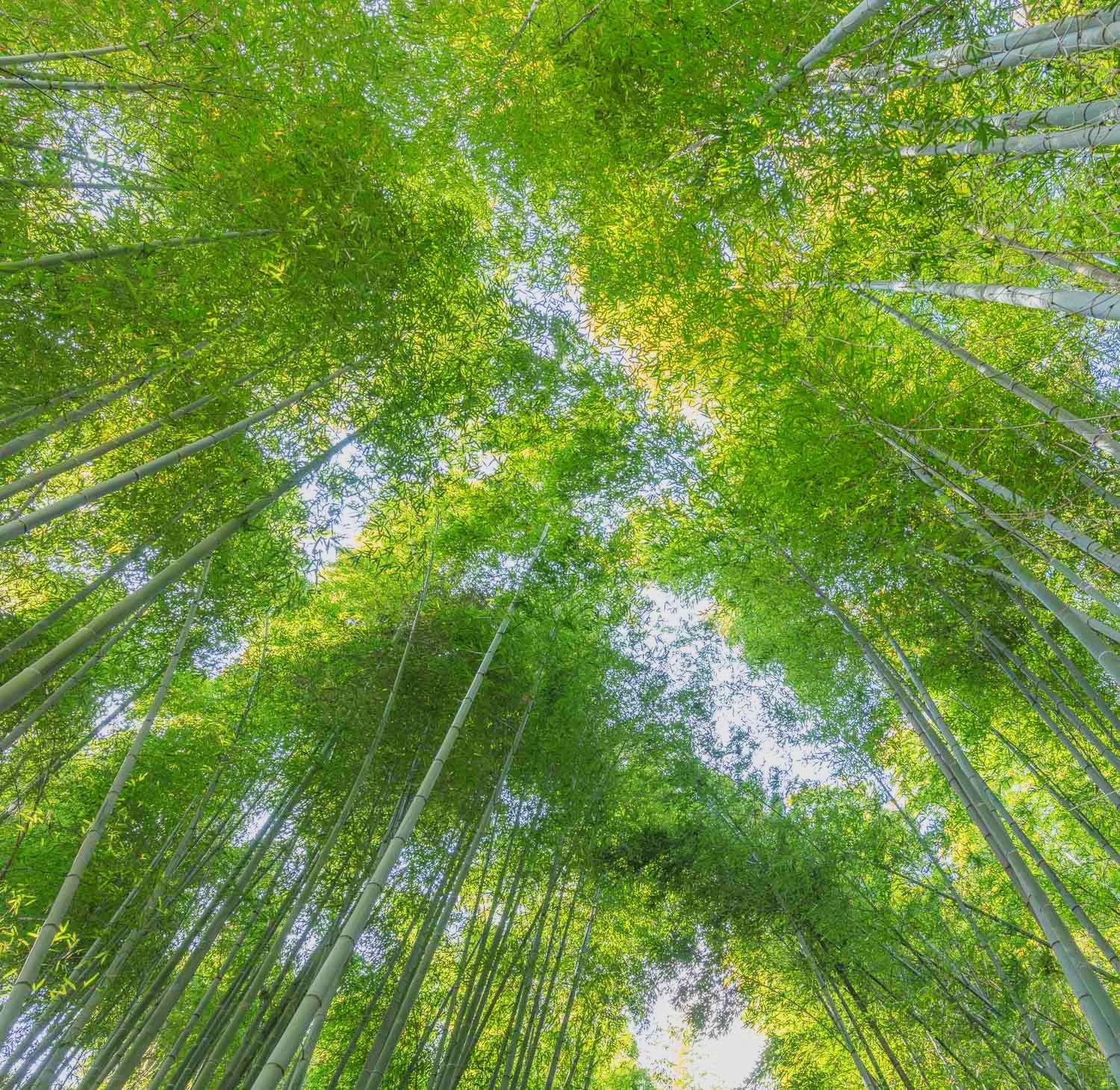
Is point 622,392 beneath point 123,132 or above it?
above

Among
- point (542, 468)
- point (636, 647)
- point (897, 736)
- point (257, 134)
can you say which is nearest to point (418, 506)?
point (542, 468)

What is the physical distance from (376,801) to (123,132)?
3807 millimetres

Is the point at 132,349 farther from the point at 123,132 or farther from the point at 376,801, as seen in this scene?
the point at 376,801

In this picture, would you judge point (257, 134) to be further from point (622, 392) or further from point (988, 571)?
point (988, 571)

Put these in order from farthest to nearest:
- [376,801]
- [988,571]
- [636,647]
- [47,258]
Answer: [636,647], [376,801], [988,571], [47,258]

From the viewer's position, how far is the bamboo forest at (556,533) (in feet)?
8.09

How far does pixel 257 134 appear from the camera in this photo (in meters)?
2.66

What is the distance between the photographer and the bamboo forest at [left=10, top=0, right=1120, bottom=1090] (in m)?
2.46

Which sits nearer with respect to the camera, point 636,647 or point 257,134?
point 257,134

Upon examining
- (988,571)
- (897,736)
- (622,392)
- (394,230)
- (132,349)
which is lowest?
(132,349)

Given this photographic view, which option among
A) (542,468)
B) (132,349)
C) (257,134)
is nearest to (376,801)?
(542,468)

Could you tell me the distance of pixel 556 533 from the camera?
478 cm

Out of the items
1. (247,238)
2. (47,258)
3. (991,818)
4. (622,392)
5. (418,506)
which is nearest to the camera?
(47,258)

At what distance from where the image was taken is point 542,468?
16.3 feet
